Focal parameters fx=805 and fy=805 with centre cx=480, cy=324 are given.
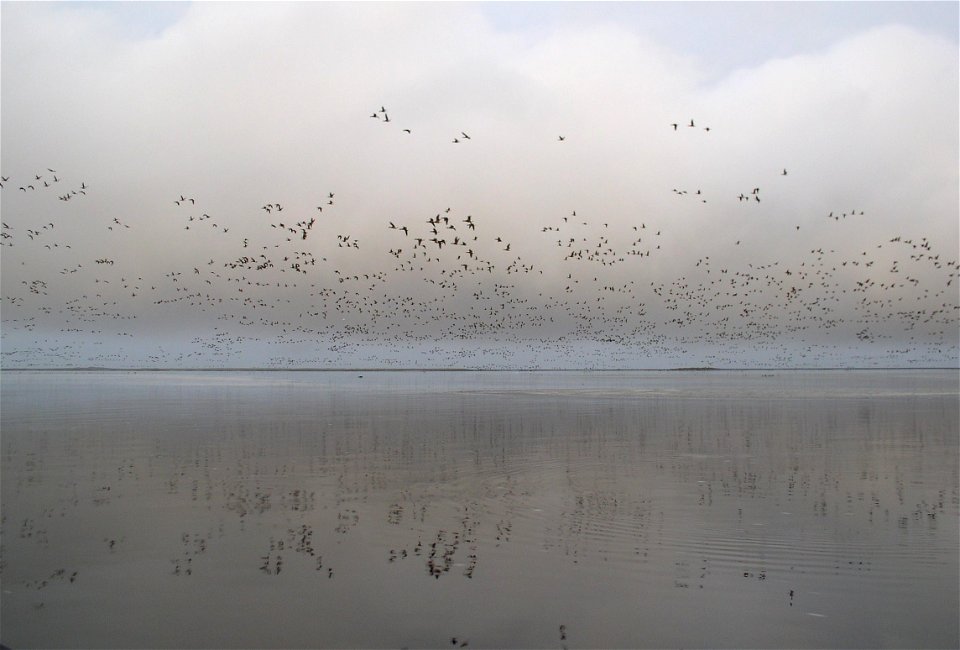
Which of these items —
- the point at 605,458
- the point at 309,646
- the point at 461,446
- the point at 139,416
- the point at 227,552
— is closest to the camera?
the point at 309,646

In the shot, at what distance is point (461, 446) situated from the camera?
103ft

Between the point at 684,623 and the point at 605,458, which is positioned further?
the point at 605,458

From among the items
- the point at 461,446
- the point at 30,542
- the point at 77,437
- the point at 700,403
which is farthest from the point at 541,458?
the point at 700,403

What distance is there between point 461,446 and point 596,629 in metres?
20.5

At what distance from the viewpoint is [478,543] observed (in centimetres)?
1566

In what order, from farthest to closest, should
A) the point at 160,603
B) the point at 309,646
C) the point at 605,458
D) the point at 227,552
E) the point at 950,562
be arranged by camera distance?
the point at 605,458 → the point at 227,552 → the point at 950,562 → the point at 160,603 → the point at 309,646

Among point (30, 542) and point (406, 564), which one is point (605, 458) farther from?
point (30, 542)

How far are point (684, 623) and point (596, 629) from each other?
4.23 ft

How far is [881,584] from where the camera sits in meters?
12.9

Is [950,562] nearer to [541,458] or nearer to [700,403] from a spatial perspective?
[541,458]

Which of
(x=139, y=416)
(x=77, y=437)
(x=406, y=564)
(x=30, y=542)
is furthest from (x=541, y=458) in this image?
(x=139, y=416)

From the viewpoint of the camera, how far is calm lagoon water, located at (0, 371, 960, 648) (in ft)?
36.9

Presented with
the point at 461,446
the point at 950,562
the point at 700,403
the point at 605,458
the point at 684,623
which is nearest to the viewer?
the point at 684,623

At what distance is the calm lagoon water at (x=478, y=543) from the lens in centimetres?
1125
